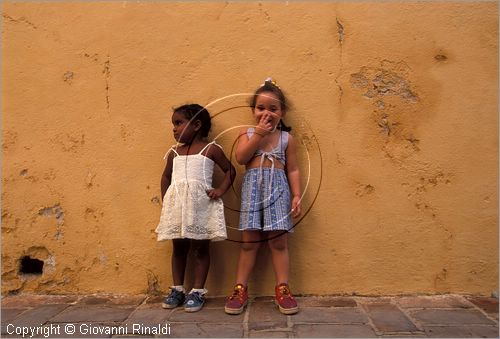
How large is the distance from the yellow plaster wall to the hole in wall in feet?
0.15

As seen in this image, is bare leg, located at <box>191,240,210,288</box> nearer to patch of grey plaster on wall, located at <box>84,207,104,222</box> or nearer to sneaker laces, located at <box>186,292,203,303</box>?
sneaker laces, located at <box>186,292,203,303</box>

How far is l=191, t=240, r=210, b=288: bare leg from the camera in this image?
2545mm

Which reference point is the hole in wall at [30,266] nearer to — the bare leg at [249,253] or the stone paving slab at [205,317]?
the stone paving slab at [205,317]

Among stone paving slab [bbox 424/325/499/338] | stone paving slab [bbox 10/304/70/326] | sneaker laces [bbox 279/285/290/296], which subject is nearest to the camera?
stone paving slab [bbox 424/325/499/338]

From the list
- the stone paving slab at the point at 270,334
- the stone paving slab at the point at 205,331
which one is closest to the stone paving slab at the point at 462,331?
the stone paving slab at the point at 270,334

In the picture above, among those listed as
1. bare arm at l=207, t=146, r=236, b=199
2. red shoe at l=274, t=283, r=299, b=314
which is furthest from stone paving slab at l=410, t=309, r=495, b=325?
bare arm at l=207, t=146, r=236, b=199

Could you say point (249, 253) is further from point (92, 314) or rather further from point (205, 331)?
point (92, 314)

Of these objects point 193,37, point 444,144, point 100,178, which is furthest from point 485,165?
point 100,178

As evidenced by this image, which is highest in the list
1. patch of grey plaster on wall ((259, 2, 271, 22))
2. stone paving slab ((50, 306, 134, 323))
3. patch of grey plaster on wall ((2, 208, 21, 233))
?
patch of grey plaster on wall ((259, 2, 271, 22))

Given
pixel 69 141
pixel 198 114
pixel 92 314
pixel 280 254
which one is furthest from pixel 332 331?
pixel 69 141

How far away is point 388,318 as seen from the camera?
225 cm

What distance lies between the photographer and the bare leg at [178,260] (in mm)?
2586

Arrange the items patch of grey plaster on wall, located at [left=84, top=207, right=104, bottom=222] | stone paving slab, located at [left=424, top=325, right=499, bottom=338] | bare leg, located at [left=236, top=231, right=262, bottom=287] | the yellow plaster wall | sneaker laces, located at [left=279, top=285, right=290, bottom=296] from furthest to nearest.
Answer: patch of grey plaster on wall, located at [left=84, top=207, right=104, bottom=222] < the yellow plaster wall < bare leg, located at [left=236, top=231, right=262, bottom=287] < sneaker laces, located at [left=279, top=285, right=290, bottom=296] < stone paving slab, located at [left=424, top=325, right=499, bottom=338]

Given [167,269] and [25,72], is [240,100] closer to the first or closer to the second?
[167,269]
